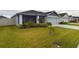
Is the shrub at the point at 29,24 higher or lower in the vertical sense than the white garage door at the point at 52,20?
lower

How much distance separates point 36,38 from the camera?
1.93 meters

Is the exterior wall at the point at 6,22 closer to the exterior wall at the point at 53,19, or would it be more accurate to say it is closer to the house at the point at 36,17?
the house at the point at 36,17

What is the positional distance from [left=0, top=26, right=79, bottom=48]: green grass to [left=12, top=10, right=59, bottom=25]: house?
10 cm

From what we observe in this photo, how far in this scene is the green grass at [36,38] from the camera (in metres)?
1.92

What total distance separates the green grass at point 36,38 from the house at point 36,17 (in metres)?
0.10

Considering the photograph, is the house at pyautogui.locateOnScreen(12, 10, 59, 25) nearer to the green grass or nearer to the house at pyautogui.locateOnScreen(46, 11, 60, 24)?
the house at pyautogui.locateOnScreen(46, 11, 60, 24)


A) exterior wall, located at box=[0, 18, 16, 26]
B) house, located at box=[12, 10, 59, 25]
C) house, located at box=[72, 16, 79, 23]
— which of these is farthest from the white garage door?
exterior wall, located at box=[0, 18, 16, 26]

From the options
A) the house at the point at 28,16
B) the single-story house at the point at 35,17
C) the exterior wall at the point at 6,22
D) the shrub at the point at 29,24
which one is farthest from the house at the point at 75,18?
the exterior wall at the point at 6,22

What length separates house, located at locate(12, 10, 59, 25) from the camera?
1.92 meters

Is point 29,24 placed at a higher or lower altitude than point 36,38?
higher

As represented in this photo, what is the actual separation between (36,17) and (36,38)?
261 mm

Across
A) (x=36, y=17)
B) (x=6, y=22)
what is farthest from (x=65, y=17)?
(x=6, y=22)

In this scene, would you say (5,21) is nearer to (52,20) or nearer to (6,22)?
(6,22)
